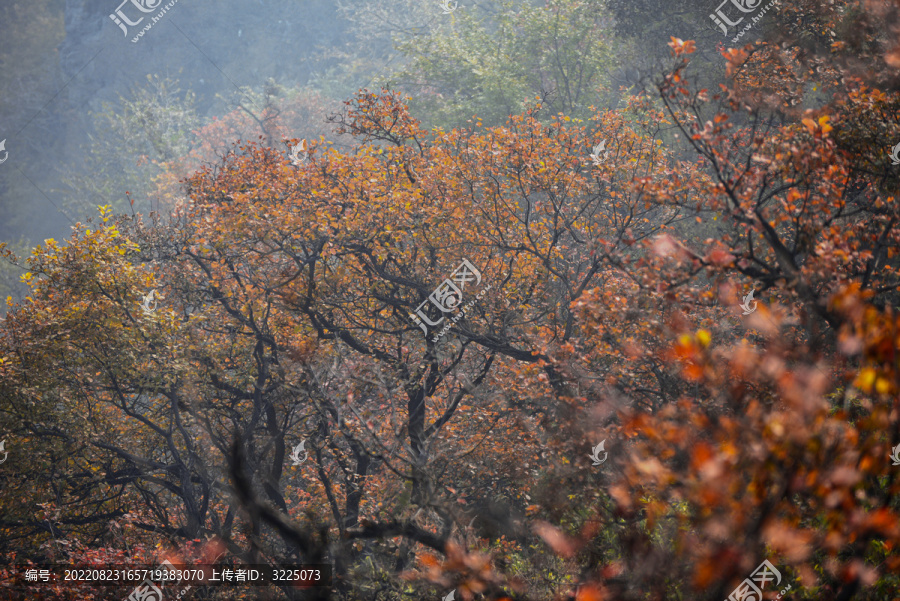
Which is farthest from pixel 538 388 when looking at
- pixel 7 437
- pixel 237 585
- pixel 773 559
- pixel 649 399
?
pixel 7 437

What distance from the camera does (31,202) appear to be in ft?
233

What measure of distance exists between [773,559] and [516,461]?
7151 mm

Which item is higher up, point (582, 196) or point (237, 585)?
point (582, 196)

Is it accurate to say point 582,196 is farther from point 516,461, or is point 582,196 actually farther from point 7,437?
point 7,437
